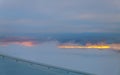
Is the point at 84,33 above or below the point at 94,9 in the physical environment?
below

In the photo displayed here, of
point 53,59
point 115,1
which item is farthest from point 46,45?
point 115,1

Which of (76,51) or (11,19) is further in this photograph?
(11,19)

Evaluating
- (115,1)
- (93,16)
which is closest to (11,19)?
(93,16)

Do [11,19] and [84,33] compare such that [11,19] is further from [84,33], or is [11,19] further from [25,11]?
[84,33]

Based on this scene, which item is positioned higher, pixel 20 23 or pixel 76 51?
pixel 20 23

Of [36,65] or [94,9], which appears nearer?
[36,65]

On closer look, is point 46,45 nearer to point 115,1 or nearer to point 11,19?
point 11,19

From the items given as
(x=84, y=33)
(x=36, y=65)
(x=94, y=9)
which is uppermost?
(x=94, y=9)

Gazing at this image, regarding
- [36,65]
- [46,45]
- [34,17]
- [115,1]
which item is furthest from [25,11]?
[115,1]
